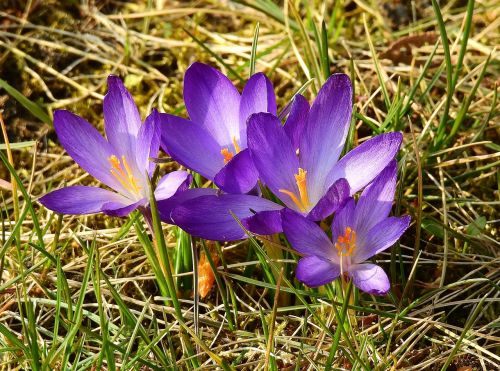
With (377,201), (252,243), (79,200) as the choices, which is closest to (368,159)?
(377,201)

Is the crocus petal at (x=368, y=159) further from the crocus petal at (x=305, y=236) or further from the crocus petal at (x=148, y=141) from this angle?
the crocus petal at (x=148, y=141)

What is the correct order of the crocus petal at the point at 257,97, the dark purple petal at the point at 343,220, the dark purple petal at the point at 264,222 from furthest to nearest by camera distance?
1. the crocus petal at the point at 257,97
2. the dark purple petal at the point at 343,220
3. the dark purple petal at the point at 264,222

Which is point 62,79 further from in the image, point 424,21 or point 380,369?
point 380,369

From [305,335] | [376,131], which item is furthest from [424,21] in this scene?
[305,335]

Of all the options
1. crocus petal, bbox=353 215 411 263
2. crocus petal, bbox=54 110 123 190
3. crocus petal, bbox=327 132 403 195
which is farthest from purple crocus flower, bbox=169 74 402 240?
crocus petal, bbox=54 110 123 190

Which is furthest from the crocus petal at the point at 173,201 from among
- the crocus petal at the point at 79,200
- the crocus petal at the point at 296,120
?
the crocus petal at the point at 296,120

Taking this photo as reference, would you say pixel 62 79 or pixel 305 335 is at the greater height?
pixel 62 79
